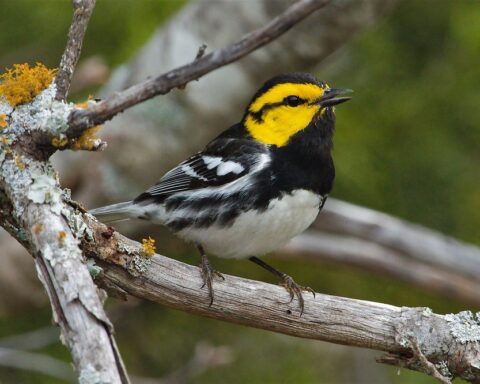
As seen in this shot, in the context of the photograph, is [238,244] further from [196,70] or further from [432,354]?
[196,70]

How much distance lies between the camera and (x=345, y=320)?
8.61 ft

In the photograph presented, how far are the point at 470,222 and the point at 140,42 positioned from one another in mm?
2024

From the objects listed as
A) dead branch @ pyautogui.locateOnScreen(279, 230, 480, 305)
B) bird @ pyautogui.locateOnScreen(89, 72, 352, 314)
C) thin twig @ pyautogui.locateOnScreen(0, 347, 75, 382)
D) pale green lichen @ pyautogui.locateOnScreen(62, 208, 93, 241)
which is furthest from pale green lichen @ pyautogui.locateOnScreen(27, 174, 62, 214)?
dead branch @ pyautogui.locateOnScreen(279, 230, 480, 305)

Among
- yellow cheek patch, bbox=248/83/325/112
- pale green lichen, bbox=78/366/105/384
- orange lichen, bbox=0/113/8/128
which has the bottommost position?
pale green lichen, bbox=78/366/105/384

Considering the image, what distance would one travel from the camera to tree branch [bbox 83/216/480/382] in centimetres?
257

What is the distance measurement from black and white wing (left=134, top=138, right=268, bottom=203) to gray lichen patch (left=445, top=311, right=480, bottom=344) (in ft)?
3.00

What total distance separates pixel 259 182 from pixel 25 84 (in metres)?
1.04

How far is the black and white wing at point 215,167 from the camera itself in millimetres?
3189

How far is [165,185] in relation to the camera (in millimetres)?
3367

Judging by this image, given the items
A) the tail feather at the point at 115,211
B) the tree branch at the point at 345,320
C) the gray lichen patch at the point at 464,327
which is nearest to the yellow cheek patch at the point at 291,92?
the tail feather at the point at 115,211

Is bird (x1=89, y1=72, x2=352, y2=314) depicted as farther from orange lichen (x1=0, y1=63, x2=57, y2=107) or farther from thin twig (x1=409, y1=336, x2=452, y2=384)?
orange lichen (x1=0, y1=63, x2=57, y2=107)

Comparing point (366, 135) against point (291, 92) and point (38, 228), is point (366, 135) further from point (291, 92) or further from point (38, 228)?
point (38, 228)

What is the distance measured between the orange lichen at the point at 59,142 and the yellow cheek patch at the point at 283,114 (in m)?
1.29

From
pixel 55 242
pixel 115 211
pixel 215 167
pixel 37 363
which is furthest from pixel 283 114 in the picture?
pixel 37 363
